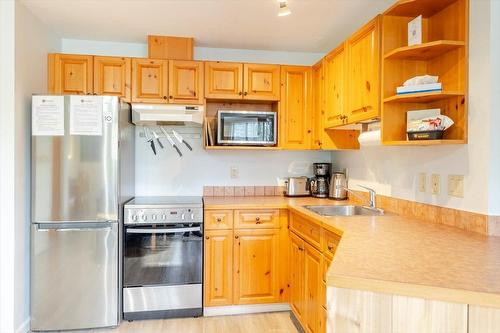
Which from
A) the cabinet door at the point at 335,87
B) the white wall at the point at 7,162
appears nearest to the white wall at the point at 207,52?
the cabinet door at the point at 335,87

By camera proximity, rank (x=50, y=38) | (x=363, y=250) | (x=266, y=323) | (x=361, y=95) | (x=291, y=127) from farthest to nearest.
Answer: (x=291, y=127) < (x=50, y=38) < (x=266, y=323) < (x=361, y=95) < (x=363, y=250)

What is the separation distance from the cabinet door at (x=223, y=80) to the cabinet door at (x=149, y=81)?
38 cm

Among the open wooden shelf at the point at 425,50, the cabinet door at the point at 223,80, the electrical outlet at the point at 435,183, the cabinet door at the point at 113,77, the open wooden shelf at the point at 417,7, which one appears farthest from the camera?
the cabinet door at the point at 223,80

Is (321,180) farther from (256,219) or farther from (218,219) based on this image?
(218,219)

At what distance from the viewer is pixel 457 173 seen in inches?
70.1

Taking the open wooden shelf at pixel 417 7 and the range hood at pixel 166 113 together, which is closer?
the open wooden shelf at pixel 417 7

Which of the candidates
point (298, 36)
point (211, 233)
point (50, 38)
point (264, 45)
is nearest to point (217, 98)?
point (264, 45)

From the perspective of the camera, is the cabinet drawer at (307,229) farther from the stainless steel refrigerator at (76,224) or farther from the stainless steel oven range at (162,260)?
the stainless steel refrigerator at (76,224)

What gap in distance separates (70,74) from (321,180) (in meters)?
2.47

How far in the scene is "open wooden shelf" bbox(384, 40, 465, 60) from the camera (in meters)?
1.69

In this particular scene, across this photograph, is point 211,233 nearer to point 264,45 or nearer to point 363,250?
point 363,250

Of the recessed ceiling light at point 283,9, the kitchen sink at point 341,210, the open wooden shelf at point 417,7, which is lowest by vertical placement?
the kitchen sink at point 341,210

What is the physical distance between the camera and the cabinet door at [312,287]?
Result: 208 cm

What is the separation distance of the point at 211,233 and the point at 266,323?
846 millimetres
